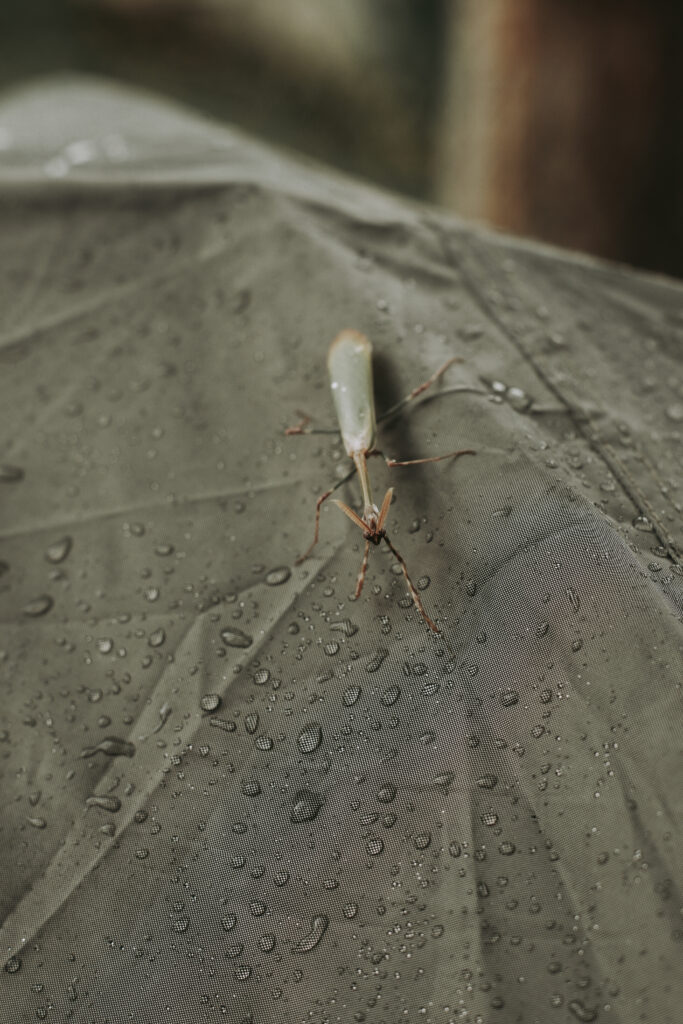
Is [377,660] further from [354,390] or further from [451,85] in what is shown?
[451,85]

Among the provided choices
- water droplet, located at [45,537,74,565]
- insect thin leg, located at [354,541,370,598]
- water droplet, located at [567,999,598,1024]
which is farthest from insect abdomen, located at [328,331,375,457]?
Answer: water droplet, located at [567,999,598,1024]

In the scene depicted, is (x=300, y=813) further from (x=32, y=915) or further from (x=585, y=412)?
(x=585, y=412)

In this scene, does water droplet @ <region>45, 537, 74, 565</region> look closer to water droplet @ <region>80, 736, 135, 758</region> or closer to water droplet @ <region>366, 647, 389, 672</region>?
water droplet @ <region>80, 736, 135, 758</region>

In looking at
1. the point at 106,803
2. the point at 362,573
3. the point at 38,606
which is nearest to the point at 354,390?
the point at 362,573

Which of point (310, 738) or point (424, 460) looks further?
point (424, 460)

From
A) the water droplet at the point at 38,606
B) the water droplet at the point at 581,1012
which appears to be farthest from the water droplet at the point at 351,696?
the water droplet at the point at 38,606

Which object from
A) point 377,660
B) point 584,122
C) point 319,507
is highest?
point 584,122

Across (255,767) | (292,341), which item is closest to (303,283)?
(292,341)
